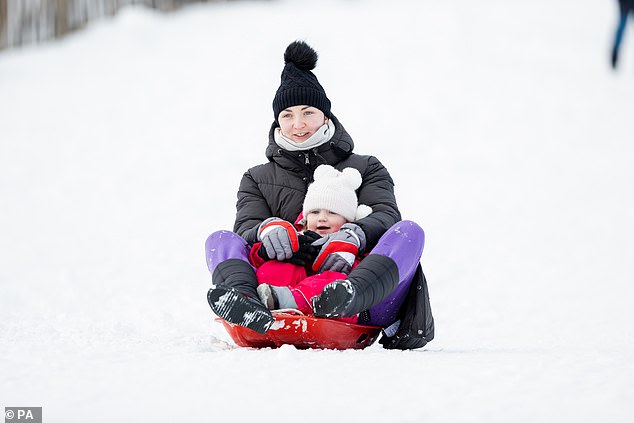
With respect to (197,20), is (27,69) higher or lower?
lower

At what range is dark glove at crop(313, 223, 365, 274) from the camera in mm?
2395

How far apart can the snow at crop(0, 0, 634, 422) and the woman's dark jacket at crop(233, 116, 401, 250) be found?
1.75 feet

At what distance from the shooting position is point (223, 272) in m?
2.37

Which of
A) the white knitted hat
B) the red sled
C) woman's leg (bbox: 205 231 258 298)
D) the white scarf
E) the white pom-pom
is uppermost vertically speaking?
the white scarf

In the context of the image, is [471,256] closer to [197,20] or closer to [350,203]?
[350,203]

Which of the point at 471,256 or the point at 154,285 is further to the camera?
the point at 471,256

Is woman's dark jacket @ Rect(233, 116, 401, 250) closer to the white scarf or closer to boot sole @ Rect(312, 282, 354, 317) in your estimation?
the white scarf

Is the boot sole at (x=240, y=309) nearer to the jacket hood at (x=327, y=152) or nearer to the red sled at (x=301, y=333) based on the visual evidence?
the red sled at (x=301, y=333)

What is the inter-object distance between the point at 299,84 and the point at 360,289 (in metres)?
1.03

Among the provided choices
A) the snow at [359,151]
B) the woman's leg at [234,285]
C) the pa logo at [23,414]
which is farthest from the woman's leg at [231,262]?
the pa logo at [23,414]

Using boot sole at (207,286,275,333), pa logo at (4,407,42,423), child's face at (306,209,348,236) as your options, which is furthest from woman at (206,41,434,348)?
pa logo at (4,407,42,423)

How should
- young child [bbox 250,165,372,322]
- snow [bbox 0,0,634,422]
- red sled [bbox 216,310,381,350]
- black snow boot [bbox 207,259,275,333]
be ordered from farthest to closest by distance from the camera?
young child [bbox 250,165,372,322] → red sled [bbox 216,310,381,350] → black snow boot [bbox 207,259,275,333] → snow [bbox 0,0,634,422]

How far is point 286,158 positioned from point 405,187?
3.95 meters

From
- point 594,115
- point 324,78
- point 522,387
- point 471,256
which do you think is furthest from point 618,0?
point 522,387
